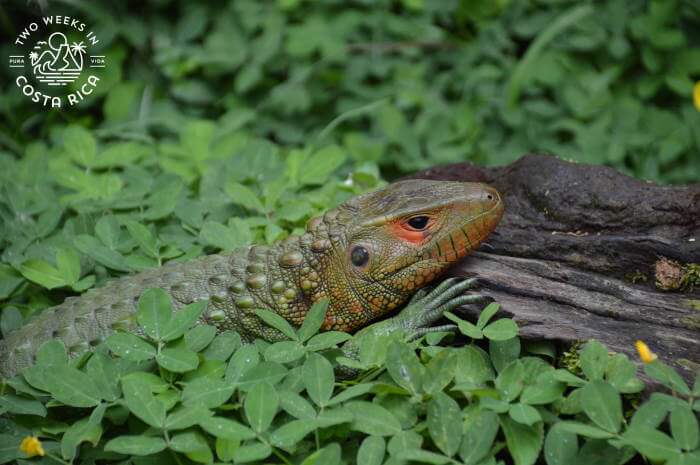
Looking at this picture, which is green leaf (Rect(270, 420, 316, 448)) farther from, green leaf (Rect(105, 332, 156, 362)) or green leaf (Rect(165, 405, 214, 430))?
green leaf (Rect(105, 332, 156, 362))

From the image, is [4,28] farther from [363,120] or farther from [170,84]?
[363,120]

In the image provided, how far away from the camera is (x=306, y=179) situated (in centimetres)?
503

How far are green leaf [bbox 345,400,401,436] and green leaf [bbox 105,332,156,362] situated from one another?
2.81ft

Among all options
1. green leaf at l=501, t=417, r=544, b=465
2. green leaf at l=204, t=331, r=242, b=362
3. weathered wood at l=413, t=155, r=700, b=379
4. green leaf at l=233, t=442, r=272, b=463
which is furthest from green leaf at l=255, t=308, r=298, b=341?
green leaf at l=501, t=417, r=544, b=465

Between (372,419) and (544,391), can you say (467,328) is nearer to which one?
(544,391)

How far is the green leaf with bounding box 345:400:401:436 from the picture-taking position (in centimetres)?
300

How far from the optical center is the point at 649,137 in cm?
665

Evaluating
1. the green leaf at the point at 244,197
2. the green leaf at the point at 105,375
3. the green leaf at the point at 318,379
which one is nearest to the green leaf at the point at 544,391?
the green leaf at the point at 318,379

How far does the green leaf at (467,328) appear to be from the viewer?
326 cm

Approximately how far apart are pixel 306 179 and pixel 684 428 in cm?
284

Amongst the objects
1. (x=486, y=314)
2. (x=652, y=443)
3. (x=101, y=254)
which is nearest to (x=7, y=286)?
(x=101, y=254)

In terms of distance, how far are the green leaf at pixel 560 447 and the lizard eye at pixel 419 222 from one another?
1.08 m

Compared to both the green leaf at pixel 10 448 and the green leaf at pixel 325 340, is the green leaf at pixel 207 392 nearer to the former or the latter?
the green leaf at pixel 325 340

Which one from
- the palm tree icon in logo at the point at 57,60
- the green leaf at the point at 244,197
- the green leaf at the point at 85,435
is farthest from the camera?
the palm tree icon in logo at the point at 57,60
